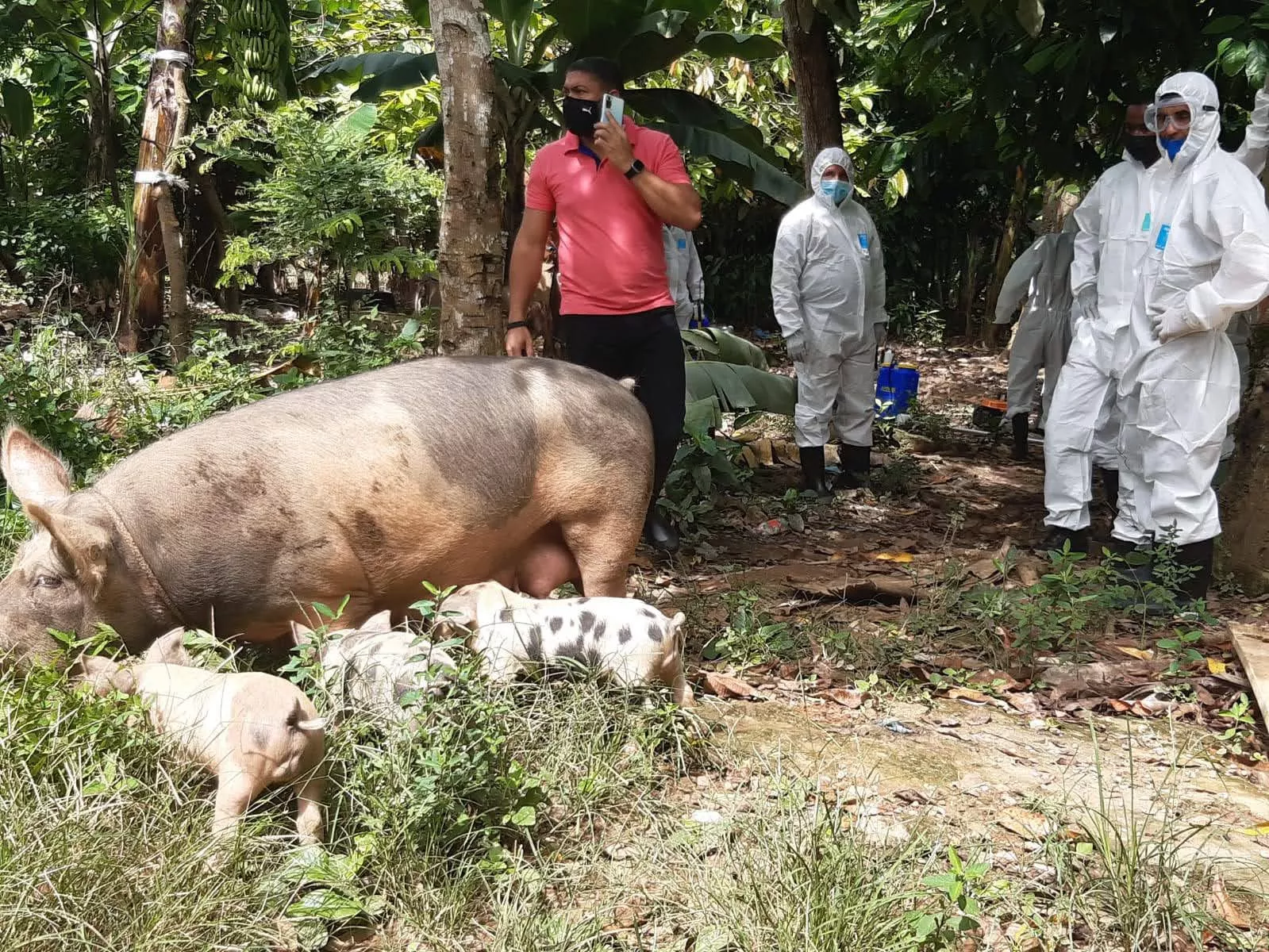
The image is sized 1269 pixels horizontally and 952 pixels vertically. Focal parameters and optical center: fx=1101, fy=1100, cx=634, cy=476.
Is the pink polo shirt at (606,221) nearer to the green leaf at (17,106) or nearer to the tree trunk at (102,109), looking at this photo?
Answer: the tree trunk at (102,109)

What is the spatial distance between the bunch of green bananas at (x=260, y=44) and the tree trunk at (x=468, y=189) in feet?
15.5

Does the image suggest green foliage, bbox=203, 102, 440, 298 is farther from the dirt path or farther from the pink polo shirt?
the dirt path

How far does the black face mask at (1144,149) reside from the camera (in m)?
6.10

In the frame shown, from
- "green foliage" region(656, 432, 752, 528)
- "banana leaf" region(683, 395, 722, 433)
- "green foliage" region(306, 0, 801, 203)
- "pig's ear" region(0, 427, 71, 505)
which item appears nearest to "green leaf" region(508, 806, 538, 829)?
"pig's ear" region(0, 427, 71, 505)

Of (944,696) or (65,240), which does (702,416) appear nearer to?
(944,696)

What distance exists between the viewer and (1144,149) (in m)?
6.12

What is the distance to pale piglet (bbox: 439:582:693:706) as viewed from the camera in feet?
10.9

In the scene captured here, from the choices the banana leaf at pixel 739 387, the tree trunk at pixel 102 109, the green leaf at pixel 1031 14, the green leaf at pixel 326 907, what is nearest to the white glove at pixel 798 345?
the banana leaf at pixel 739 387

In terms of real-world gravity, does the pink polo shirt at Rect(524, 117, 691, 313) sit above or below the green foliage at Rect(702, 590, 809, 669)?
above

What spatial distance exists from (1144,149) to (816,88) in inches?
122

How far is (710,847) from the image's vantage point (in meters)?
2.79

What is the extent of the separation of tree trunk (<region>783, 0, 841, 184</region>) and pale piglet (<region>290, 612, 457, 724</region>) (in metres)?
6.28

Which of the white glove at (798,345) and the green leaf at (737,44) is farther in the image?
the white glove at (798,345)

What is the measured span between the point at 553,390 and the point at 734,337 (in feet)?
19.2
